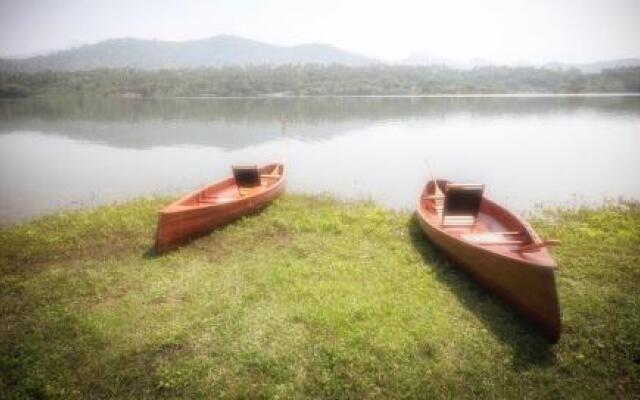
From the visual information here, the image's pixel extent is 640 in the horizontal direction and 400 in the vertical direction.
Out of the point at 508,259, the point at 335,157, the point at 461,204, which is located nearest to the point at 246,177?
the point at 461,204

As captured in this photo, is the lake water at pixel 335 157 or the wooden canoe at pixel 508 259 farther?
the lake water at pixel 335 157

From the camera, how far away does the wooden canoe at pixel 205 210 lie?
10648 mm

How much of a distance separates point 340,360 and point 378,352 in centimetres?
65

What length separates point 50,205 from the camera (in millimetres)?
17859

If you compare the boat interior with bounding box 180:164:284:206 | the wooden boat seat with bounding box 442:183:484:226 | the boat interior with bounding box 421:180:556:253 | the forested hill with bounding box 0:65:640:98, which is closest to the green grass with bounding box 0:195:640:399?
the boat interior with bounding box 421:180:556:253

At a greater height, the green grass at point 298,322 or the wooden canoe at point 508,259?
the wooden canoe at point 508,259

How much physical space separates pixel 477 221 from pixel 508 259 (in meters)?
3.91

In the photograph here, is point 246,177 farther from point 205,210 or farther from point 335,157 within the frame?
point 335,157

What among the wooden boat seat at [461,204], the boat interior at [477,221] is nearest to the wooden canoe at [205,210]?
the boat interior at [477,221]

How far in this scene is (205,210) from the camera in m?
11.4

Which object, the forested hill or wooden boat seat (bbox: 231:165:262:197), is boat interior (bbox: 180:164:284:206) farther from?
the forested hill

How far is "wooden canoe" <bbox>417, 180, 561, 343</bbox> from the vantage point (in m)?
7.09

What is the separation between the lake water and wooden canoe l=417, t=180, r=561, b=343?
584 centimetres

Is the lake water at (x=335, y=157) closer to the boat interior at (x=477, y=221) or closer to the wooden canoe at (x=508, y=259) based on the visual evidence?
the boat interior at (x=477, y=221)
